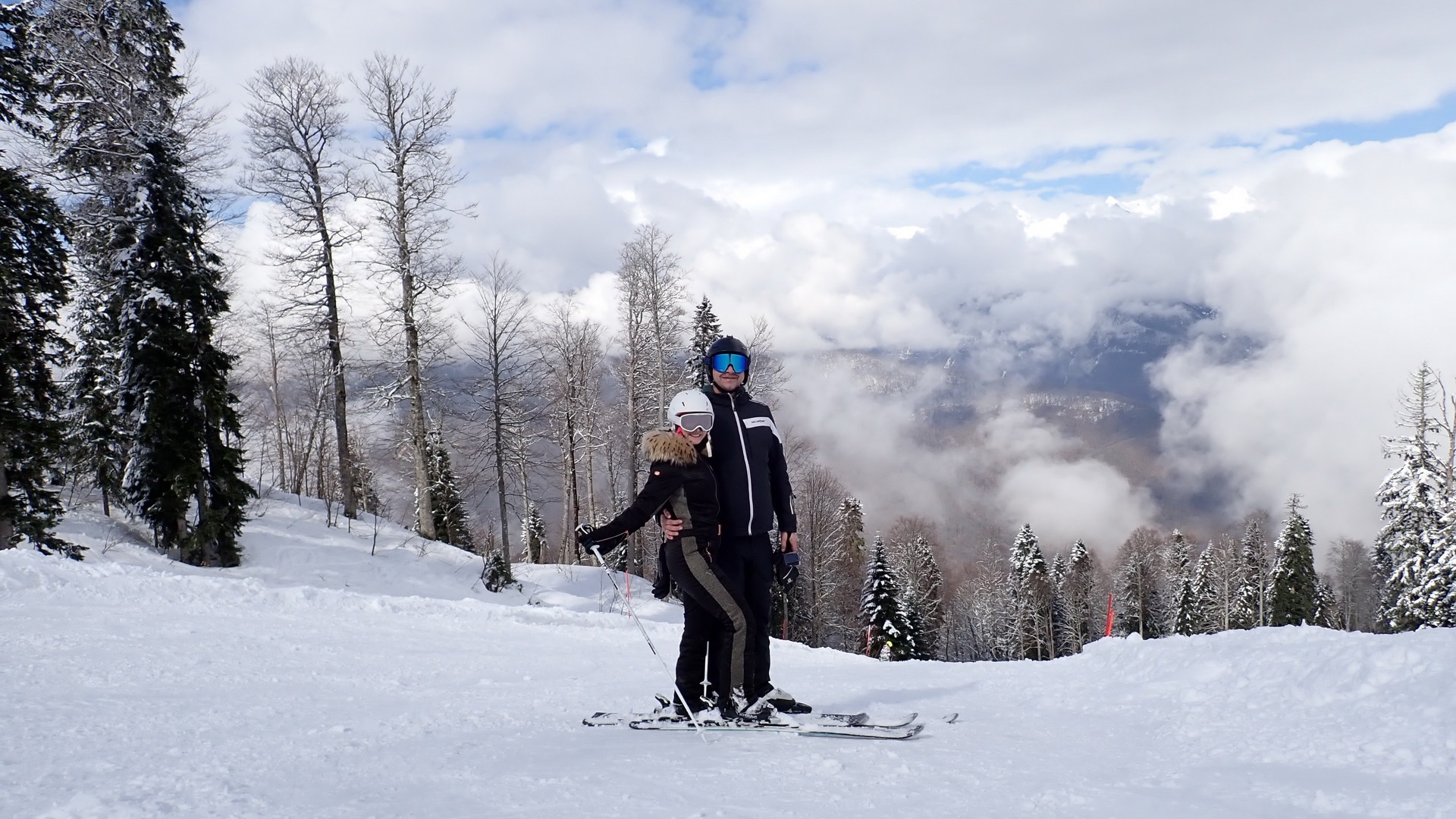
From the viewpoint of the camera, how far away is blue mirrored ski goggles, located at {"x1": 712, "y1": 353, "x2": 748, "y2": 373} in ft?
18.5

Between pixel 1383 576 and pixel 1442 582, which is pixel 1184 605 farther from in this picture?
pixel 1442 582

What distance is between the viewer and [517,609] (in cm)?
1285

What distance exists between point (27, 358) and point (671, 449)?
16.4 metres

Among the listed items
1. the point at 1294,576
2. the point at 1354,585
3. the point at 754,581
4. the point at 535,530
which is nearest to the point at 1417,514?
the point at 1294,576

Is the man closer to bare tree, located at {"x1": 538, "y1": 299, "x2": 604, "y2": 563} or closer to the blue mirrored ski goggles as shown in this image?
the blue mirrored ski goggles

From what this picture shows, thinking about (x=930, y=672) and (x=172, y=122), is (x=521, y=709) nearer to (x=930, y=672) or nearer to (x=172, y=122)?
(x=930, y=672)

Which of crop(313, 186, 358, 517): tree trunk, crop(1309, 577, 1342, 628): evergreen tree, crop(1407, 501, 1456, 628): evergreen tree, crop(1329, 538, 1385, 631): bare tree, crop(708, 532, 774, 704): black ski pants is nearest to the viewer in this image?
crop(708, 532, 774, 704): black ski pants

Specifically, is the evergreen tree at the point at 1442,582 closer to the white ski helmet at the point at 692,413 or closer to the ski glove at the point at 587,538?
the white ski helmet at the point at 692,413

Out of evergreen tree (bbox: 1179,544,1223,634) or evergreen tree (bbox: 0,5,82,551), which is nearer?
evergreen tree (bbox: 0,5,82,551)

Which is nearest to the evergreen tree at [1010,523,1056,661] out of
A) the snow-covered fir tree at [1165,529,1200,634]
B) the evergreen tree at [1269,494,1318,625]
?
the snow-covered fir tree at [1165,529,1200,634]

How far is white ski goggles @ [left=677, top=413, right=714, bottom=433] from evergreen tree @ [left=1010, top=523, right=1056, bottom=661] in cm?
5684

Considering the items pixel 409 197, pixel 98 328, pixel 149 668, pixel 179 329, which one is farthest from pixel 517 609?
pixel 409 197

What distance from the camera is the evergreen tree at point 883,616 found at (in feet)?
129

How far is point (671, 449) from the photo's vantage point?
517 centimetres
